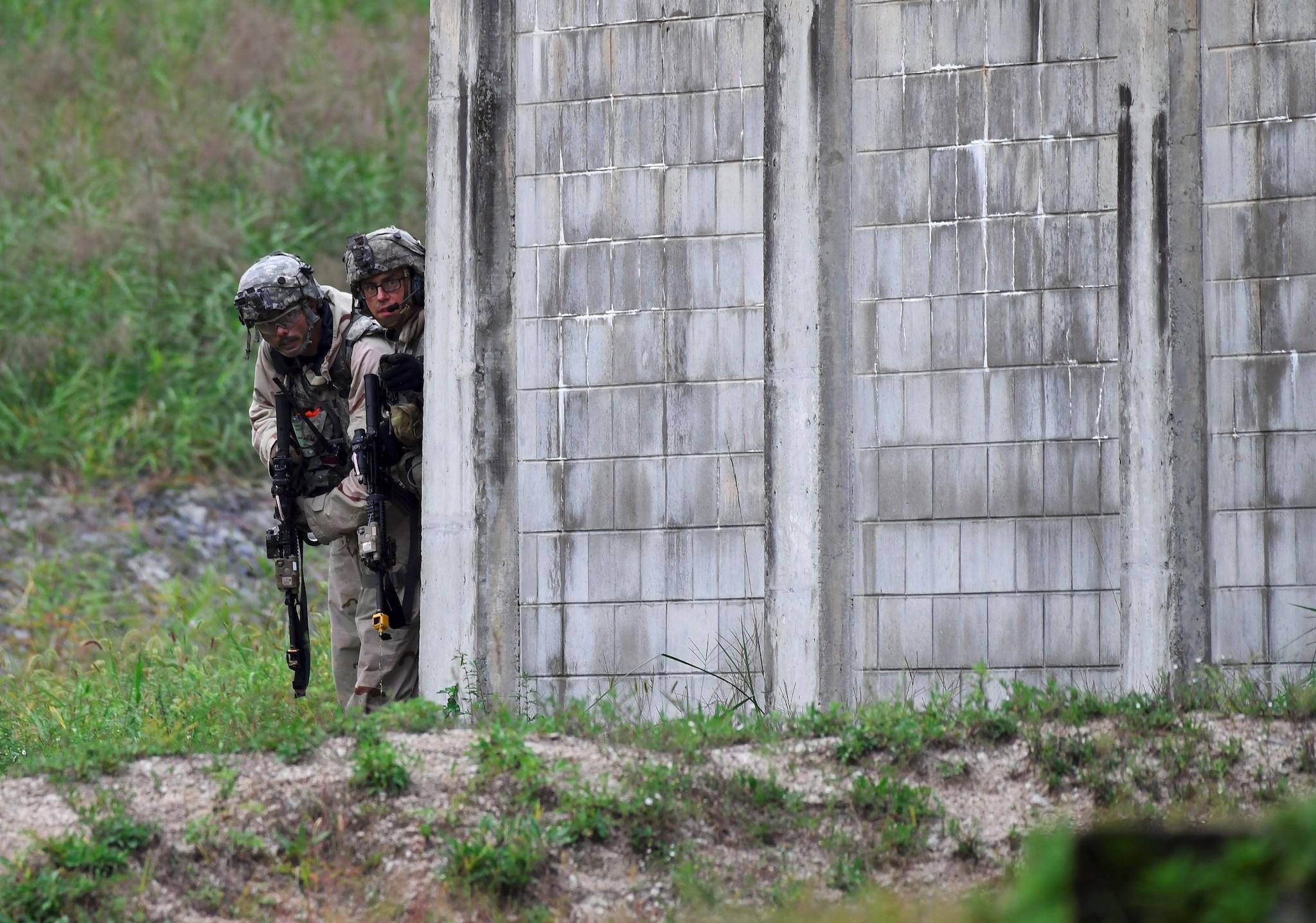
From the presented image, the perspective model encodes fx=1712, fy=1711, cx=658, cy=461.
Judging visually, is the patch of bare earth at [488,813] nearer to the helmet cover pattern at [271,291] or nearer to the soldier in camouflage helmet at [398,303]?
the soldier in camouflage helmet at [398,303]

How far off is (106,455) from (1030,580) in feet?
30.9

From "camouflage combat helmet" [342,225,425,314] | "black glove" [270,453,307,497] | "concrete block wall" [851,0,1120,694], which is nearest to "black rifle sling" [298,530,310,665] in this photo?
"black glove" [270,453,307,497]

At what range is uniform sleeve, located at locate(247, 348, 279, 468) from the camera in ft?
26.9

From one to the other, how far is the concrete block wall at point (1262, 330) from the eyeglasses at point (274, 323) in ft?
13.4

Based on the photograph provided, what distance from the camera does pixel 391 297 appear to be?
26.6 ft

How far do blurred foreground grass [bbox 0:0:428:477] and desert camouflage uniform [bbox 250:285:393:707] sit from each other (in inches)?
250

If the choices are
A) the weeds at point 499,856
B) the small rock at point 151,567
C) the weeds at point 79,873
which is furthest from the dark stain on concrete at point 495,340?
the small rock at point 151,567

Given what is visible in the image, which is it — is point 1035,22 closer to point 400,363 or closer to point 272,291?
point 400,363

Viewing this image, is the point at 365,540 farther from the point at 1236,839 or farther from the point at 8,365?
the point at 8,365

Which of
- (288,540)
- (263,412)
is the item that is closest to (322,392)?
(263,412)

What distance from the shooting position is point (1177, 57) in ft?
22.7

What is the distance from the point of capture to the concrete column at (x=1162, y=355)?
6824 millimetres

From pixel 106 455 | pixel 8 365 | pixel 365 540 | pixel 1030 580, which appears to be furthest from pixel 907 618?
pixel 8 365

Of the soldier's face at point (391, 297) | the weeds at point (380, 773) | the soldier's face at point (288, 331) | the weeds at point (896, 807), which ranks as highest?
the soldier's face at point (391, 297)
